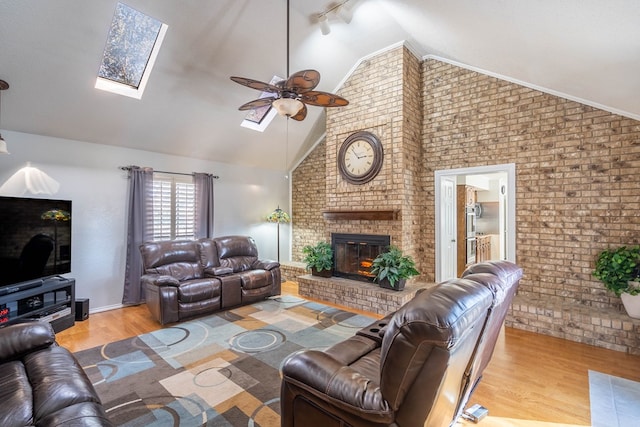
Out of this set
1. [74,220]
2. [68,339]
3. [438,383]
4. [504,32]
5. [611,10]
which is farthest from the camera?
[74,220]

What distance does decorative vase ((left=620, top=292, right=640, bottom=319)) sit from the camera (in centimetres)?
324

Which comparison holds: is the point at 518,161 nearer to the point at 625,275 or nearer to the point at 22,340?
the point at 625,275

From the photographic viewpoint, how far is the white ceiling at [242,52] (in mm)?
2773

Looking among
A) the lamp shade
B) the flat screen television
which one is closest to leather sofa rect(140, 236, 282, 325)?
the flat screen television

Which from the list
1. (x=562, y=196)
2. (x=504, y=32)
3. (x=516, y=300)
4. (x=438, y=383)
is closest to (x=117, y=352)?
(x=438, y=383)

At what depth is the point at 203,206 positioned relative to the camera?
19.1 feet

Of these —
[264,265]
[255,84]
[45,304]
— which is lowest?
[45,304]

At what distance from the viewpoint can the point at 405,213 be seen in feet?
15.6

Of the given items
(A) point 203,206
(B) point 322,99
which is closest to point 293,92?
(B) point 322,99

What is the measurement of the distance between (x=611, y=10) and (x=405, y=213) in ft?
10.0

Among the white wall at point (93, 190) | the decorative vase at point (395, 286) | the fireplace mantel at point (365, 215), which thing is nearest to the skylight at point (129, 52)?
the white wall at point (93, 190)

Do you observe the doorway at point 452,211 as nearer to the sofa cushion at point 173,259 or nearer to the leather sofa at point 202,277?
the leather sofa at point 202,277

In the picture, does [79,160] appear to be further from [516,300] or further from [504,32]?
[516,300]

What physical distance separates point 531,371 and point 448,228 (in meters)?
2.68
